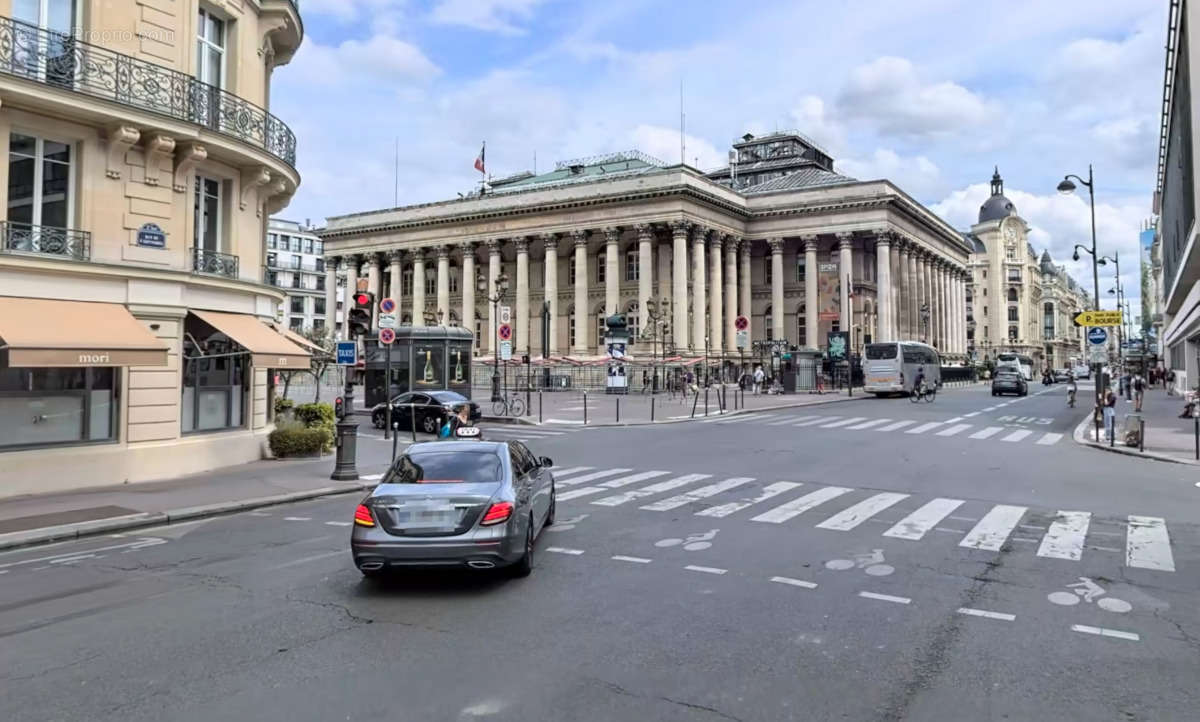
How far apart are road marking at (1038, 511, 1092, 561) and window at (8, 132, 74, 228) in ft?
54.8

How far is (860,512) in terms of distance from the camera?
1155cm

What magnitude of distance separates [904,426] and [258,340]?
70.6 feet

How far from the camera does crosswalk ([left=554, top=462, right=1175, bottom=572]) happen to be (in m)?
9.48

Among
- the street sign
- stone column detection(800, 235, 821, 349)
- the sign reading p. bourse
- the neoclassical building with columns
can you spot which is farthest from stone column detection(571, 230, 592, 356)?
the sign reading p. bourse

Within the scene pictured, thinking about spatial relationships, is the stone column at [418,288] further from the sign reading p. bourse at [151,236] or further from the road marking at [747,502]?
the road marking at [747,502]

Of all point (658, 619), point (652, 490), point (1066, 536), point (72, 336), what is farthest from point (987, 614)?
point (72, 336)

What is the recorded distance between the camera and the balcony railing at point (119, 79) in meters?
13.1

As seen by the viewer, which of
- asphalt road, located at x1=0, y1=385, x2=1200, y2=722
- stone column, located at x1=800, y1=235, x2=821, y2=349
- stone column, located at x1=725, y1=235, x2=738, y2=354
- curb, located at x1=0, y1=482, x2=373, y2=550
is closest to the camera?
asphalt road, located at x1=0, y1=385, x2=1200, y2=722

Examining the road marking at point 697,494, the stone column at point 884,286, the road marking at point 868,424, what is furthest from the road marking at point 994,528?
the stone column at point 884,286

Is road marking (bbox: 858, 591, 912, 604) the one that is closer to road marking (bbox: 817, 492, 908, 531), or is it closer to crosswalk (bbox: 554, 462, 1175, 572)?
crosswalk (bbox: 554, 462, 1175, 572)

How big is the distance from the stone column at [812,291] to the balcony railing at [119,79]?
57.2m

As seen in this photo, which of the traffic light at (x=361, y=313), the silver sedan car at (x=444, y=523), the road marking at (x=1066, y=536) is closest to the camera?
the silver sedan car at (x=444, y=523)

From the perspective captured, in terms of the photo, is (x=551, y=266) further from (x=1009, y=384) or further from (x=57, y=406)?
(x=57, y=406)

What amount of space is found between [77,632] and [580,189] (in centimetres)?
6399
